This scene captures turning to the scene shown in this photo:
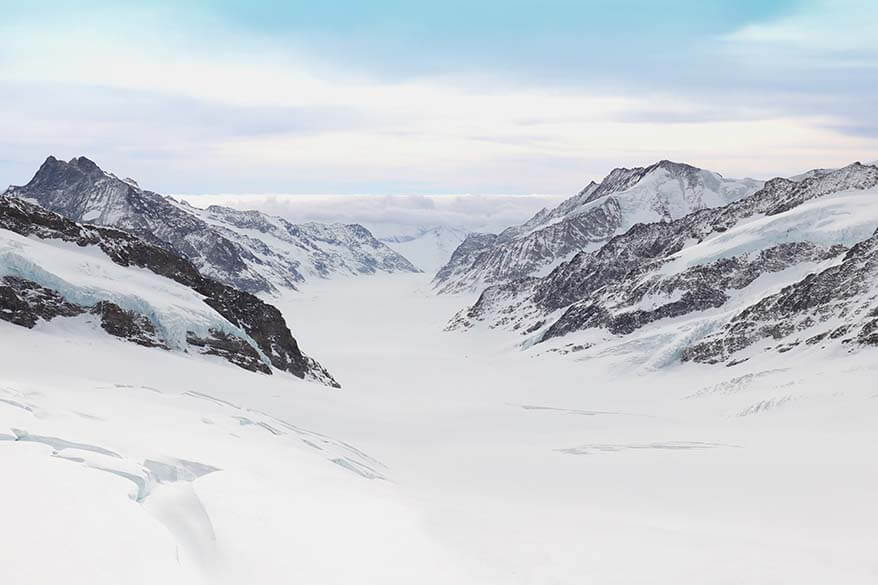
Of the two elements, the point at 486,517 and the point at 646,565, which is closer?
the point at 646,565

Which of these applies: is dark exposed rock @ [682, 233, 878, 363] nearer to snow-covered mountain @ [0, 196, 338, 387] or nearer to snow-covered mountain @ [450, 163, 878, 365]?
snow-covered mountain @ [450, 163, 878, 365]

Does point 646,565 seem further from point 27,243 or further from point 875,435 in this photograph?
point 27,243

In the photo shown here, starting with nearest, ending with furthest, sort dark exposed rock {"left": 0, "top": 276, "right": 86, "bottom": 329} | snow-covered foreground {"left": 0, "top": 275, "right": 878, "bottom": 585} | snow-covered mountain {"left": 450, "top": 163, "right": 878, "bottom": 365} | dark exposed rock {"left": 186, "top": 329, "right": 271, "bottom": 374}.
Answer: snow-covered foreground {"left": 0, "top": 275, "right": 878, "bottom": 585}
dark exposed rock {"left": 0, "top": 276, "right": 86, "bottom": 329}
dark exposed rock {"left": 186, "top": 329, "right": 271, "bottom": 374}
snow-covered mountain {"left": 450, "top": 163, "right": 878, "bottom": 365}

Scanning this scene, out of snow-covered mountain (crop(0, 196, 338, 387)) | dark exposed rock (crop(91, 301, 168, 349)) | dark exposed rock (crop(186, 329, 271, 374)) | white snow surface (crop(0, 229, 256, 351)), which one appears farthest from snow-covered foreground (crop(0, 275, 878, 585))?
white snow surface (crop(0, 229, 256, 351))

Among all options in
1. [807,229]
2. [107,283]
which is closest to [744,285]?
[807,229]

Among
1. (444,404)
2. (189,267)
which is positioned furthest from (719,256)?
(189,267)

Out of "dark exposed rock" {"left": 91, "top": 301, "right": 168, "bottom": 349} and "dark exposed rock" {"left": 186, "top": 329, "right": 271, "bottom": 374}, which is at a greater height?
"dark exposed rock" {"left": 91, "top": 301, "right": 168, "bottom": 349}

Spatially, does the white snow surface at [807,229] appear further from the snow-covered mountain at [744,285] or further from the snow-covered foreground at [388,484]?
the snow-covered foreground at [388,484]
